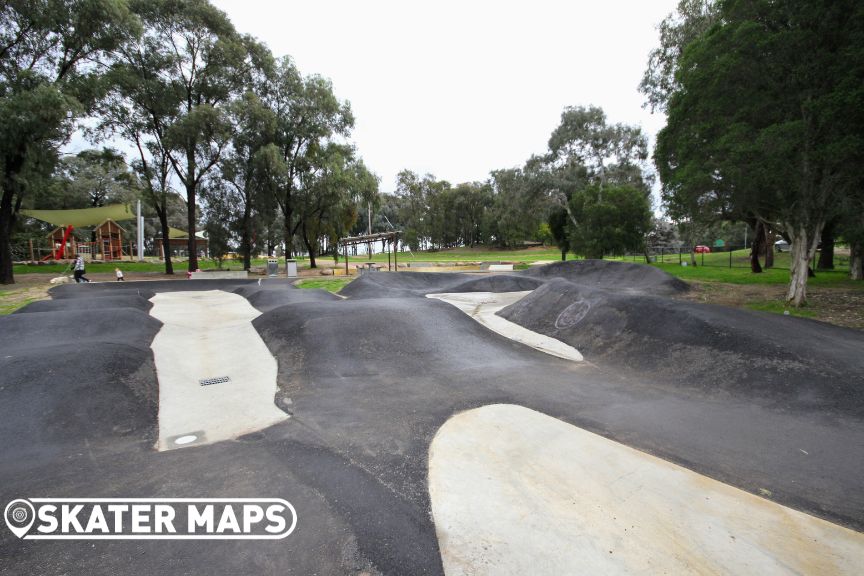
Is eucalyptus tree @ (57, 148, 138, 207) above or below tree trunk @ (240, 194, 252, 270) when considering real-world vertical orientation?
above

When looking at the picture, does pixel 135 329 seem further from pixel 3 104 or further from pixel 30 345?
pixel 3 104

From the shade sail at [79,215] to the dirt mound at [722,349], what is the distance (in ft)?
130

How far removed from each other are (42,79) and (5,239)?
8.50 metres

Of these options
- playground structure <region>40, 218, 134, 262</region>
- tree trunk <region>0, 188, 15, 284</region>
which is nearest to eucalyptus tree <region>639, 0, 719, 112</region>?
tree trunk <region>0, 188, 15, 284</region>

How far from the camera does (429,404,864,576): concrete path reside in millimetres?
2996

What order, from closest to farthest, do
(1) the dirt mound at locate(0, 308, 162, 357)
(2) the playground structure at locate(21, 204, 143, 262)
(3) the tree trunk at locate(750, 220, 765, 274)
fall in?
(1) the dirt mound at locate(0, 308, 162, 357), (3) the tree trunk at locate(750, 220, 765, 274), (2) the playground structure at locate(21, 204, 143, 262)

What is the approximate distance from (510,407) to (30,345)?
972cm

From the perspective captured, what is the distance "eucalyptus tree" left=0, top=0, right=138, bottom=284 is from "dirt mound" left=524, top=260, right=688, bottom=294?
85.0 feet

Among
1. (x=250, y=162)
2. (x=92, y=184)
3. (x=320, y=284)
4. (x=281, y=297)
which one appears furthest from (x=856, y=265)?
(x=92, y=184)

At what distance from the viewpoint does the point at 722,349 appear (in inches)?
303

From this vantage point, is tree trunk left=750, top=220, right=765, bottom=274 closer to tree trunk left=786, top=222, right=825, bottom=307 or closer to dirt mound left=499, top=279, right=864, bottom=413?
tree trunk left=786, top=222, right=825, bottom=307

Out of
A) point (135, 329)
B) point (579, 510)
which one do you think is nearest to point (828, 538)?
point (579, 510)

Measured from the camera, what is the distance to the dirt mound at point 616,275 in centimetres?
1792

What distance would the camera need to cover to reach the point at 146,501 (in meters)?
3.52
